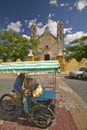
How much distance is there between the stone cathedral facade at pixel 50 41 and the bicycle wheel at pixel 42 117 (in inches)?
1995

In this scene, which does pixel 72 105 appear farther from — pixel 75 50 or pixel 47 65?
pixel 75 50

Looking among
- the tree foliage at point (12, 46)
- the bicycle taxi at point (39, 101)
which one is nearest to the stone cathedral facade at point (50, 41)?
the tree foliage at point (12, 46)

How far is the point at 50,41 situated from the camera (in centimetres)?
6038

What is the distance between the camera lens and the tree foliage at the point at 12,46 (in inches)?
1626

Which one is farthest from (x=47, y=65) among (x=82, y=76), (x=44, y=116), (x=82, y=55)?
(x=82, y=55)

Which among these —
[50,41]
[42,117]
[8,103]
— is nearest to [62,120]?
[42,117]

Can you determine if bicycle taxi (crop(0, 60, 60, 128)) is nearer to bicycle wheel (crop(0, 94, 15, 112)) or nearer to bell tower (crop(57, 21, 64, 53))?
bicycle wheel (crop(0, 94, 15, 112))

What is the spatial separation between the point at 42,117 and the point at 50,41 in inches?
2117

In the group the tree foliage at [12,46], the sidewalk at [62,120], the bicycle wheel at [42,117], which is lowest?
the sidewalk at [62,120]

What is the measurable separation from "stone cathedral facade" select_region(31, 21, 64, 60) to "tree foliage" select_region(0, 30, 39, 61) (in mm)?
14714

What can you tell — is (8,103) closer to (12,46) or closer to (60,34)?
(12,46)

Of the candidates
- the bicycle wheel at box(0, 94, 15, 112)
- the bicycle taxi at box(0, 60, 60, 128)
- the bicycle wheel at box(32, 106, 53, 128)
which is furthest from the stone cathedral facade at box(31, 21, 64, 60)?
the bicycle wheel at box(32, 106, 53, 128)

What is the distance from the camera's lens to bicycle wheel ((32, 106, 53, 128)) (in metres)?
7.29

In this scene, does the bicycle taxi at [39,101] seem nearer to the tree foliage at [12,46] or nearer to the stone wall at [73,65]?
the stone wall at [73,65]
